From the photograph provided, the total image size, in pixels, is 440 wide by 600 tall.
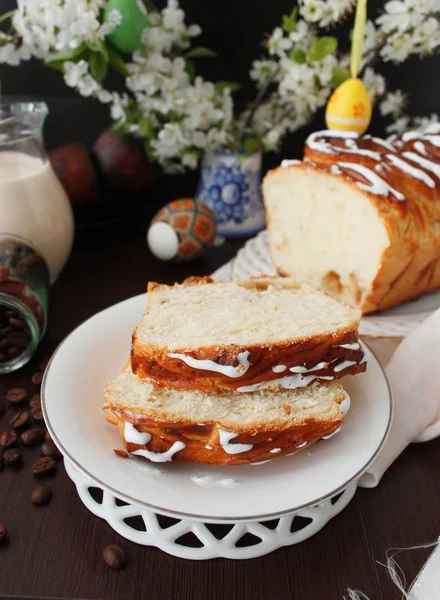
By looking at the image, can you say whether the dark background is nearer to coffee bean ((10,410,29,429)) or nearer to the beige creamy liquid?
the beige creamy liquid

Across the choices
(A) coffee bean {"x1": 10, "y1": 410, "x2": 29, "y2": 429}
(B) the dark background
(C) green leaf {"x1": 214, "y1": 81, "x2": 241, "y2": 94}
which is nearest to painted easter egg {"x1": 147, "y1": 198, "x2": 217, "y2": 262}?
(C) green leaf {"x1": 214, "y1": 81, "x2": 241, "y2": 94}

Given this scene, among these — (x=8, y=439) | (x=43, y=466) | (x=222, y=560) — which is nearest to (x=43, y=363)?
(x=8, y=439)

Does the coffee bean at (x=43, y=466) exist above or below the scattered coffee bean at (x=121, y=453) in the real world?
below

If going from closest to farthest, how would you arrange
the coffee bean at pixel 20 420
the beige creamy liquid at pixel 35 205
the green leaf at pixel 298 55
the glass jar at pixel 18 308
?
the coffee bean at pixel 20 420, the glass jar at pixel 18 308, the beige creamy liquid at pixel 35 205, the green leaf at pixel 298 55

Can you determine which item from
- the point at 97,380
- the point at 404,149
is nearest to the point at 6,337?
the point at 97,380

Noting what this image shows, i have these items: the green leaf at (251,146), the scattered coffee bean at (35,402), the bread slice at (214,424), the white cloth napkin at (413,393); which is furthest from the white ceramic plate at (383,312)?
the scattered coffee bean at (35,402)

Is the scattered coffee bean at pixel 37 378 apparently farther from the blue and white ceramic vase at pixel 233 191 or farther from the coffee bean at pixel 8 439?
the blue and white ceramic vase at pixel 233 191

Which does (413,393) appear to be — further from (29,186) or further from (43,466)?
(29,186)

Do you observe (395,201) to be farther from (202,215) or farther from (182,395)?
(182,395)
